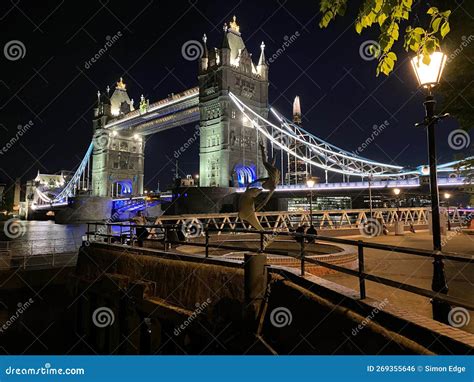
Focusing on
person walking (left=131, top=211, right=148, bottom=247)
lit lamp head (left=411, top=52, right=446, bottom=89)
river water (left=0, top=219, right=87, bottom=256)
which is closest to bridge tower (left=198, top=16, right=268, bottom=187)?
river water (left=0, top=219, right=87, bottom=256)

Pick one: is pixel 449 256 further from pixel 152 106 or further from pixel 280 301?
pixel 152 106

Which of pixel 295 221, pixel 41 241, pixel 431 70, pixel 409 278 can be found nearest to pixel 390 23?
pixel 431 70

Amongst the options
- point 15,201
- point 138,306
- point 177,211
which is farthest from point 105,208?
point 138,306

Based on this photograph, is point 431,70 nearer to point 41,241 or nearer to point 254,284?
point 254,284

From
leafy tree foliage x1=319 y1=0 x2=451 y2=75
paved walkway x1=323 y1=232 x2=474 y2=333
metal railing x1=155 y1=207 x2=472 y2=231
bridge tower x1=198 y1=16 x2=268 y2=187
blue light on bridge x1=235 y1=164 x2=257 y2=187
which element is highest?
bridge tower x1=198 y1=16 x2=268 y2=187

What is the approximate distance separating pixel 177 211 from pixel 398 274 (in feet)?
118

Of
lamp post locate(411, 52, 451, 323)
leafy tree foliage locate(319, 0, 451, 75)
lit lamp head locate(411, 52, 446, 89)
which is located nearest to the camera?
leafy tree foliage locate(319, 0, 451, 75)

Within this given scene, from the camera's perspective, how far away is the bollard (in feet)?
17.7

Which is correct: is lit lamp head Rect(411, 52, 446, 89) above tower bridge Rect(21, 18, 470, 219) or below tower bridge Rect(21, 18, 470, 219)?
below

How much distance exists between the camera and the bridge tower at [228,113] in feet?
161

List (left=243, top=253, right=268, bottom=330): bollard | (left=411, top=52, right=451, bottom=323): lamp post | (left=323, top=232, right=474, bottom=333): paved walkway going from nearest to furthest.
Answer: (left=411, top=52, right=451, bottom=323): lamp post
(left=323, top=232, right=474, bottom=333): paved walkway
(left=243, top=253, right=268, bottom=330): bollard

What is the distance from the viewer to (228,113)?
163 ft

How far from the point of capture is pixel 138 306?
25.1 ft

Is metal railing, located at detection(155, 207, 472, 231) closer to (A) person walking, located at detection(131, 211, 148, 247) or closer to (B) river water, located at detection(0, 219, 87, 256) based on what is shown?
(A) person walking, located at detection(131, 211, 148, 247)
